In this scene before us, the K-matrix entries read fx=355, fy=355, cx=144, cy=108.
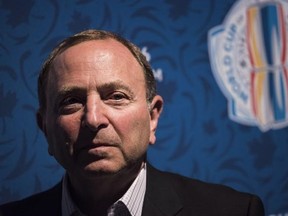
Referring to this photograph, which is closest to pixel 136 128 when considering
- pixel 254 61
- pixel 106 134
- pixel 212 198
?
pixel 106 134

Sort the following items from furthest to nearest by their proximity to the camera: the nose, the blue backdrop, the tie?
the blue backdrop, the tie, the nose

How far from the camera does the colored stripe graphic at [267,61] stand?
1.38m

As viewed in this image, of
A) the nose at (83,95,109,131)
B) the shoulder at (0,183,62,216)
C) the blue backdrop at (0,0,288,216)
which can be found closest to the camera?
the nose at (83,95,109,131)

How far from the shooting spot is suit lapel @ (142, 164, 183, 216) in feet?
3.18

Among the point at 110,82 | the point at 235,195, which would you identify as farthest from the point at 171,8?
the point at 235,195

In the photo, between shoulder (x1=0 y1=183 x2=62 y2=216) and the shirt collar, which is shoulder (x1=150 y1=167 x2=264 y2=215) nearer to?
the shirt collar

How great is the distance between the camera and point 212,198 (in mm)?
1061

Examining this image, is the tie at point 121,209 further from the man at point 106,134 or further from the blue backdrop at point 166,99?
the blue backdrop at point 166,99

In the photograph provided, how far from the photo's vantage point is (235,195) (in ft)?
3.53

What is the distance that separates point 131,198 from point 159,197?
87mm

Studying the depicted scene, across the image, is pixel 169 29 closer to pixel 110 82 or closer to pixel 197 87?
pixel 197 87

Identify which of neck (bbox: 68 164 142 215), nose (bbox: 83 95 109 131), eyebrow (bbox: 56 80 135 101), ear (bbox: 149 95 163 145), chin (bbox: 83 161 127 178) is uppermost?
eyebrow (bbox: 56 80 135 101)

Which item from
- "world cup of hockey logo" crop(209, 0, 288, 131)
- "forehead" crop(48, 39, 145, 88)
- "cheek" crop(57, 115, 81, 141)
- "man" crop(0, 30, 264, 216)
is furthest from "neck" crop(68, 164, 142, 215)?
"world cup of hockey logo" crop(209, 0, 288, 131)

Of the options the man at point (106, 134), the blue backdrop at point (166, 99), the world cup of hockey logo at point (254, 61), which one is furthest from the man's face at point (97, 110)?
the world cup of hockey logo at point (254, 61)
